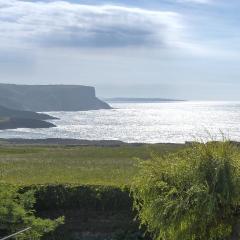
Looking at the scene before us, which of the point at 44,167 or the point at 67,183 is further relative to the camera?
the point at 44,167

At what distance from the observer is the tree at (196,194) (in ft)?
68.9

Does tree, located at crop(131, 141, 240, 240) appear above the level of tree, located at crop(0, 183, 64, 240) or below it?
above

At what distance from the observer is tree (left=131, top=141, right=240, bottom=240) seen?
21016mm

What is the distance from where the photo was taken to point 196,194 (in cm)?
2081

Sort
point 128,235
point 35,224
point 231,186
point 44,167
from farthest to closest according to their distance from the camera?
point 44,167, point 128,235, point 35,224, point 231,186

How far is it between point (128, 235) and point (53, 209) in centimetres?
490

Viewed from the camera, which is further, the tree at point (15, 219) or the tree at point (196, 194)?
the tree at point (15, 219)

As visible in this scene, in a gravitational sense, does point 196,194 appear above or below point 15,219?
above

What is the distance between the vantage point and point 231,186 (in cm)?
2111

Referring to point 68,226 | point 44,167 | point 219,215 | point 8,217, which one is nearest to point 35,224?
point 8,217

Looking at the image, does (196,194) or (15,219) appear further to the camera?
(15,219)

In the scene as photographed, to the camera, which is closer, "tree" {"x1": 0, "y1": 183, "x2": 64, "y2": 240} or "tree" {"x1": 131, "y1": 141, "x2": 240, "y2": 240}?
"tree" {"x1": 131, "y1": 141, "x2": 240, "y2": 240}

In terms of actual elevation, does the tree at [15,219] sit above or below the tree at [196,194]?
below

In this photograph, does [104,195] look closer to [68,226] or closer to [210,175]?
[68,226]
